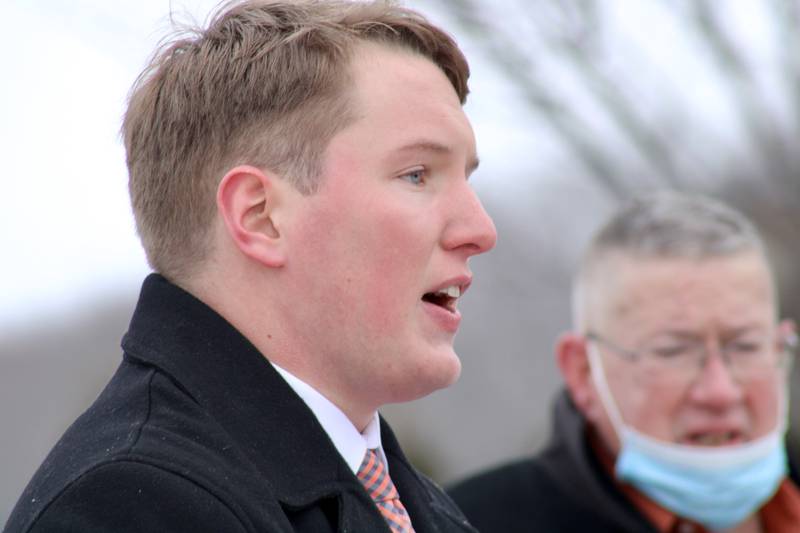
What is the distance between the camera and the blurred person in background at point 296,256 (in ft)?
7.36

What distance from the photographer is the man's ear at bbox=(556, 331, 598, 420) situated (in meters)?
4.82

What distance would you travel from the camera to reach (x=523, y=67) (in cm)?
711

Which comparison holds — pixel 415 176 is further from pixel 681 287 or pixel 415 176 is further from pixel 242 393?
pixel 681 287

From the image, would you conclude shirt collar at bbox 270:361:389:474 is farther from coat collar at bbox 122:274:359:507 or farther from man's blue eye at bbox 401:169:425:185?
man's blue eye at bbox 401:169:425:185

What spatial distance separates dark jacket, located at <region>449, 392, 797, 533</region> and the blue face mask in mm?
115

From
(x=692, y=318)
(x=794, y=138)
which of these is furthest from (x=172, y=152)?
(x=794, y=138)

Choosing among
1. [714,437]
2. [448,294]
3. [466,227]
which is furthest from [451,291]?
[714,437]

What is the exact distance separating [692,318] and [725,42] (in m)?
3.08

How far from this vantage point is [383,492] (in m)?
2.46

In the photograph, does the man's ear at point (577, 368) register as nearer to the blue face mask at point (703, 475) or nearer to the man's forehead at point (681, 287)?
the man's forehead at point (681, 287)

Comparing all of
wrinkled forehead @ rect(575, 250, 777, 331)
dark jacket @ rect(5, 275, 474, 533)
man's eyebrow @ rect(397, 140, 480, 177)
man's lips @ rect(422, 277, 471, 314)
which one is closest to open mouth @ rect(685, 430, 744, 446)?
wrinkled forehead @ rect(575, 250, 777, 331)

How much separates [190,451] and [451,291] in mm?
631

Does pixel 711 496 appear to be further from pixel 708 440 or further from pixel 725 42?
pixel 725 42

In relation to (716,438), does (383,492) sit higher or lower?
higher
